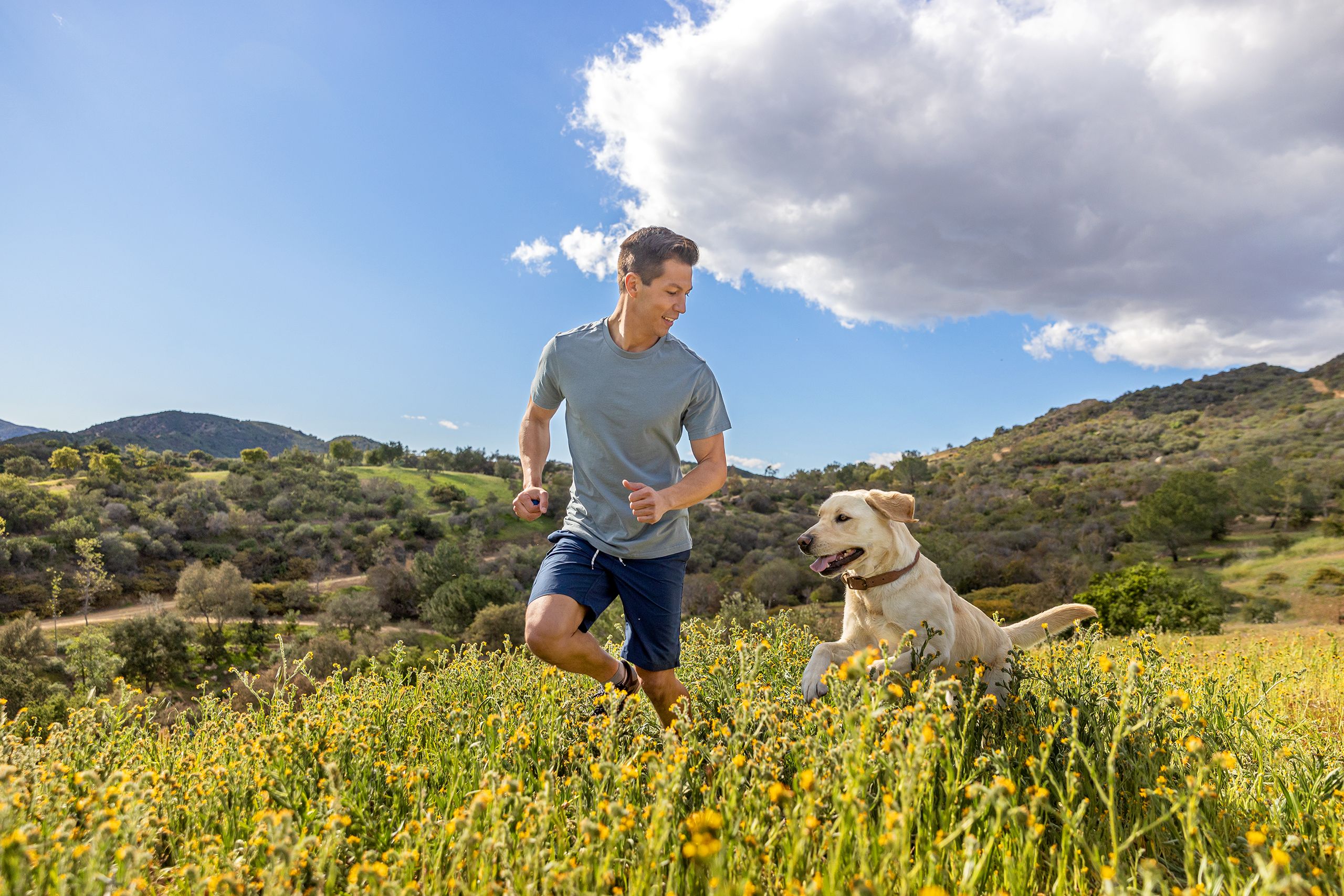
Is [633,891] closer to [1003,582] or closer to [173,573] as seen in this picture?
[1003,582]

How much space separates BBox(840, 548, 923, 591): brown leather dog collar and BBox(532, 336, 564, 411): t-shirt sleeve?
5.77ft

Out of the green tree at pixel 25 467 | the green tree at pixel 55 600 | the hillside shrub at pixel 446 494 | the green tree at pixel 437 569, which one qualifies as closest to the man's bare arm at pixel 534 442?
the green tree at pixel 437 569

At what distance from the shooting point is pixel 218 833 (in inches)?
86.9

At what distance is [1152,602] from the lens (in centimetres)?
1711

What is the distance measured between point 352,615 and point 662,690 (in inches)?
1054

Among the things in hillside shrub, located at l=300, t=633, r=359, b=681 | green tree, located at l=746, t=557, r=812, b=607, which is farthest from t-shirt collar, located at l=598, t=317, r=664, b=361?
green tree, located at l=746, t=557, r=812, b=607

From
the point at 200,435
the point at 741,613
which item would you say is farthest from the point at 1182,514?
the point at 200,435

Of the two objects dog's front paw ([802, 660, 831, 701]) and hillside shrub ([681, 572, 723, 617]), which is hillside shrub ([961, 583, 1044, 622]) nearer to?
hillside shrub ([681, 572, 723, 617])

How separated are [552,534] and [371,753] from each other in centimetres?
143

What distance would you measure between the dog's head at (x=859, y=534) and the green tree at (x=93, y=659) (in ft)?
64.3

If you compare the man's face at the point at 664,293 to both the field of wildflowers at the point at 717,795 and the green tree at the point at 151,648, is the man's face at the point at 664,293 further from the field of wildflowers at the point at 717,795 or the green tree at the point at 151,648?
the green tree at the point at 151,648

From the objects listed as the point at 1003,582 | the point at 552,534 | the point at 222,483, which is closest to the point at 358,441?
the point at 222,483

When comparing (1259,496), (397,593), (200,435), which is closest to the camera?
(397,593)

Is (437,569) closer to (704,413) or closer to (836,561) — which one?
(704,413)
